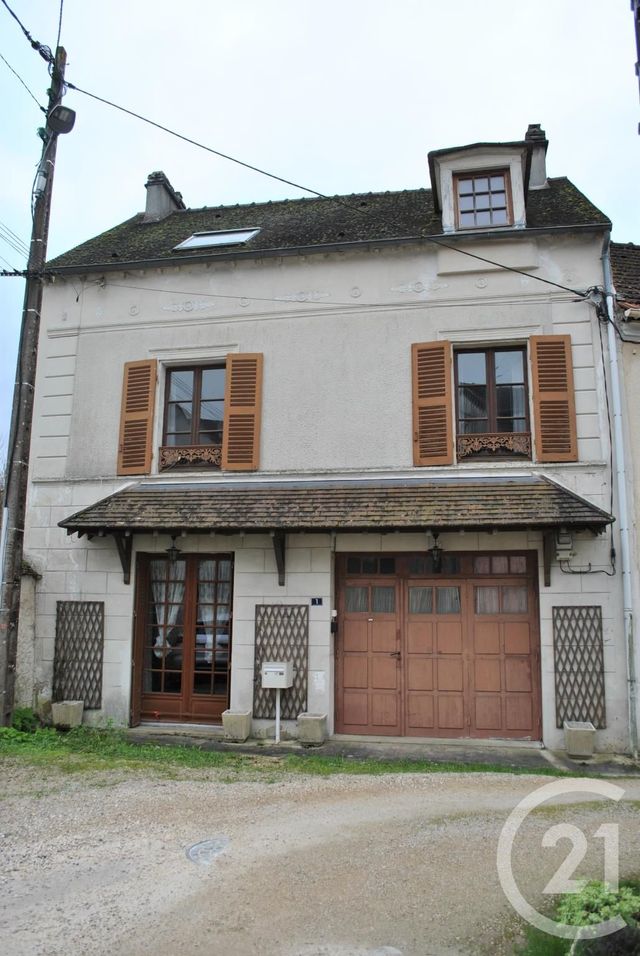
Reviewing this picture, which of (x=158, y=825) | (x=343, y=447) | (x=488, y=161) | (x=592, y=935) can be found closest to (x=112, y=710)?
(x=158, y=825)

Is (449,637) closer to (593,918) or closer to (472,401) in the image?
(472,401)

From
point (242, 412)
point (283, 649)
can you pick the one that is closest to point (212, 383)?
point (242, 412)

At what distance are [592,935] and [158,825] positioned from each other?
11.2 ft

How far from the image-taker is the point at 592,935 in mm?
3281

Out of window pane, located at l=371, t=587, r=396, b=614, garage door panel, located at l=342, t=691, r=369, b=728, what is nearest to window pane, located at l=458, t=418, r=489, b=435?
window pane, located at l=371, t=587, r=396, b=614

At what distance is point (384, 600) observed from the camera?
9.10m

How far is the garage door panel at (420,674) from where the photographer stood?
877cm

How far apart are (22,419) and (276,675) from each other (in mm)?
4576

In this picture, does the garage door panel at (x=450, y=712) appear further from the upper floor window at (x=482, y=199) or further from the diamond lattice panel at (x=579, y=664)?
the upper floor window at (x=482, y=199)

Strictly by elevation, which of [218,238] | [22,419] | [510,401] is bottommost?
[22,419]

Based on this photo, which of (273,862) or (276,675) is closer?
(273,862)

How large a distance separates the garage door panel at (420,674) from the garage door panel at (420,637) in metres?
0.13

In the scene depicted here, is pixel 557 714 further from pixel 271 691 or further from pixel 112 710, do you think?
pixel 112 710

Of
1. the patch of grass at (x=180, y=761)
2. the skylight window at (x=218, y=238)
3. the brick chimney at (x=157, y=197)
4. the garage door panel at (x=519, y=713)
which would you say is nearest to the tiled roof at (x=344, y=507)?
the garage door panel at (x=519, y=713)
